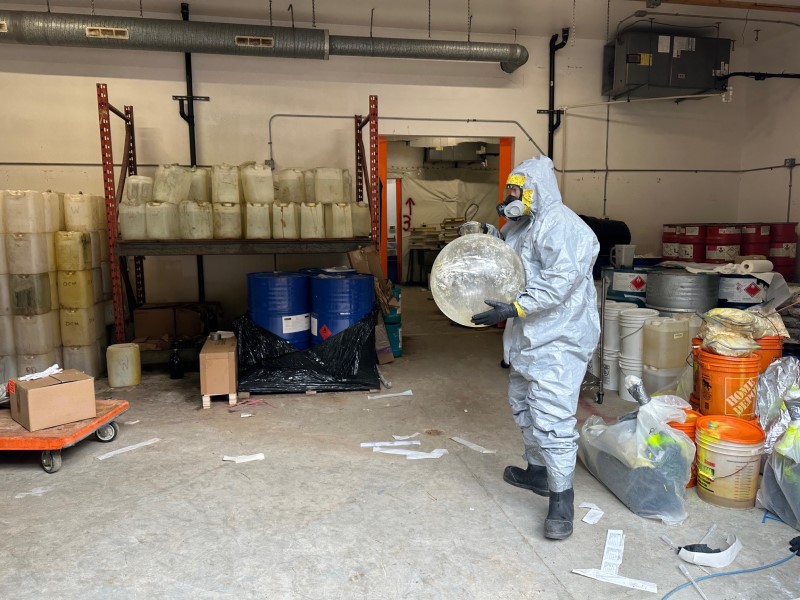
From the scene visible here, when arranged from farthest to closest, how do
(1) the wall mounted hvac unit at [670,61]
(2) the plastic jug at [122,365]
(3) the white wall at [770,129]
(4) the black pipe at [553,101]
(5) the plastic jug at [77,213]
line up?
(4) the black pipe at [553,101] → (3) the white wall at [770,129] → (1) the wall mounted hvac unit at [670,61] → (5) the plastic jug at [77,213] → (2) the plastic jug at [122,365]

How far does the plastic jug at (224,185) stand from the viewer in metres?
4.73

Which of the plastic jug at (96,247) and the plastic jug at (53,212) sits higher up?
the plastic jug at (53,212)

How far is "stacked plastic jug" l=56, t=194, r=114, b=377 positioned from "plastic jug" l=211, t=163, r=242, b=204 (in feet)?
3.44

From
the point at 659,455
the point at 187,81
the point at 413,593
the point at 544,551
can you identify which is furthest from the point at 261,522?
the point at 187,81

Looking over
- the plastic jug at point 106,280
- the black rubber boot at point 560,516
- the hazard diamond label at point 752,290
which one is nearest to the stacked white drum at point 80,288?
the plastic jug at point 106,280

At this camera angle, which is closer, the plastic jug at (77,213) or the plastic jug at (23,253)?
the plastic jug at (23,253)

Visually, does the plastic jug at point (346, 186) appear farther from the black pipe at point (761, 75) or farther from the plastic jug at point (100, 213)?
the black pipe at point (761, 75)

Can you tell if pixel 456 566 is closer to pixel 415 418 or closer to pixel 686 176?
pixel 415 418

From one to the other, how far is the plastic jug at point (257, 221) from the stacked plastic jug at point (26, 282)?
1470mm

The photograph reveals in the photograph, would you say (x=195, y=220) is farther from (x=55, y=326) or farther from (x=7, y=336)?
(x=7, y=336)

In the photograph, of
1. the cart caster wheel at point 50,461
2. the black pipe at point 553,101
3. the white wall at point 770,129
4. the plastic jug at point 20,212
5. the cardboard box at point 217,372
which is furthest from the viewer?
the black pipe at point 553,101

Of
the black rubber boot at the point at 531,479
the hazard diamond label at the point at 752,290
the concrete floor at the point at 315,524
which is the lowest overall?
the concrete floor at the point at 315,524

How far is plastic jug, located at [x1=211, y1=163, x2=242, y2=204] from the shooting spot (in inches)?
186

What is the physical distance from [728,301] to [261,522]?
3.74 meters
